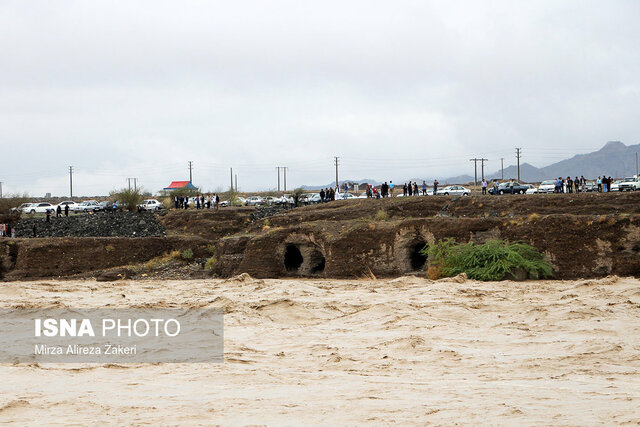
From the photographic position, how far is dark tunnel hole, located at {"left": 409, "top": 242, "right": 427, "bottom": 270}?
26.7 meters

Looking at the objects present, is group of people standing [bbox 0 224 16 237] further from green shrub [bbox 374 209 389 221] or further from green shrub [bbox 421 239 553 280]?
green shrub [bbox 421 239 553 280]

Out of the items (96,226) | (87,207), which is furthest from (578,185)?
(87,207)

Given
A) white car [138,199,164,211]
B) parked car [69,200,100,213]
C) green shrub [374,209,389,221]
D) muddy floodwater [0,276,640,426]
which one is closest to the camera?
muddy floodwater [0,276,640,426]

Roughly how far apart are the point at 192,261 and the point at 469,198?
15743mm

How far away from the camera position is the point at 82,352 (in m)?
12.4

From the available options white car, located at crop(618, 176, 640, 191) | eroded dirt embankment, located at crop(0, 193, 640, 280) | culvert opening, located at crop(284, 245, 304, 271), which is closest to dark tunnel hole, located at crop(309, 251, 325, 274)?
eroded dirt embankment, located at crop(0, 193, 640, 280)

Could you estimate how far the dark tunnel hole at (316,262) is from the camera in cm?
2850

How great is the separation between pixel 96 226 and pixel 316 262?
23905 millimetres

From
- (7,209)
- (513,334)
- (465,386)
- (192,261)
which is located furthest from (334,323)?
(7,209)

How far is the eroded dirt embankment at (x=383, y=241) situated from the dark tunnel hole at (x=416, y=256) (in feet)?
0.15

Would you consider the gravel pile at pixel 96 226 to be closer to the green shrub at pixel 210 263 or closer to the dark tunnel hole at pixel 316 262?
the green shrub at pixel 210 263

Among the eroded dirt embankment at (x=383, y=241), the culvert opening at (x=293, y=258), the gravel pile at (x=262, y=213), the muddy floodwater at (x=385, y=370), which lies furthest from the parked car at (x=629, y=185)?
the muddy floodwater at (x=385, y=370)

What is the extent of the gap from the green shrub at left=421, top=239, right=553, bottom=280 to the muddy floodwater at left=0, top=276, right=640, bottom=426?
2.25m

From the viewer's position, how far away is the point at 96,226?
153ft
